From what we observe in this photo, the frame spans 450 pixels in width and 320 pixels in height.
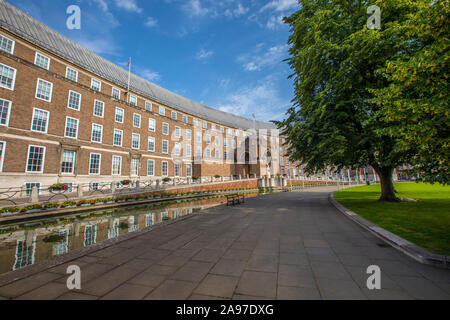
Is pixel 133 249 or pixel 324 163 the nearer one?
pixel 133 249

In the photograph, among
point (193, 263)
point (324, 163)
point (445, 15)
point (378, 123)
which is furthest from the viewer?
point (324, 163)

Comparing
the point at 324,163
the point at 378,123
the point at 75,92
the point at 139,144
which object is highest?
the point at 75,92

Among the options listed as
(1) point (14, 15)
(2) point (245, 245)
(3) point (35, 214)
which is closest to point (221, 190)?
(3) point (35, 214)

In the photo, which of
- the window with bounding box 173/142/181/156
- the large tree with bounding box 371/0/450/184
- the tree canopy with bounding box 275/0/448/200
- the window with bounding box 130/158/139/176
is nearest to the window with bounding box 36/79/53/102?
the window with bounding box 130/158/139/176

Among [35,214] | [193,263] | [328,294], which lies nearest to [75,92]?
[35,214]

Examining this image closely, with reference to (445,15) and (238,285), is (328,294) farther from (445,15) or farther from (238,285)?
(445,15)

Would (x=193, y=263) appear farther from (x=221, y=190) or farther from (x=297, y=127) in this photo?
(x=221, y=190)

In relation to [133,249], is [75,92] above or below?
above

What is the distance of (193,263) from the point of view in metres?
4.07

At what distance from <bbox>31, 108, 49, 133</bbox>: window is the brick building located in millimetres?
74

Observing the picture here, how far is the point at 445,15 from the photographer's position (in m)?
3.79

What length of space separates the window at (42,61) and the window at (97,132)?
24.1ft
